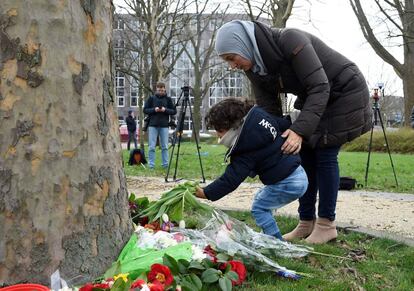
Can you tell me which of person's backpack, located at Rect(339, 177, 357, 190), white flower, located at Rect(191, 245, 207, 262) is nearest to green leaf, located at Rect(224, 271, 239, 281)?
white flower, located at Rect(191, 245, 207, 262)

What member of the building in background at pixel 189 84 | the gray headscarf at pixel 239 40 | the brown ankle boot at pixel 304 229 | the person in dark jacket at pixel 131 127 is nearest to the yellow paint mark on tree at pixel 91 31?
the gray headscarf at pixel 239 40

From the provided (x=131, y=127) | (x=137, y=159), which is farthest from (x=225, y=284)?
(x=131, y=127)

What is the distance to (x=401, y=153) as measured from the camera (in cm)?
2138

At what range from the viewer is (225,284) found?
99.2 inches

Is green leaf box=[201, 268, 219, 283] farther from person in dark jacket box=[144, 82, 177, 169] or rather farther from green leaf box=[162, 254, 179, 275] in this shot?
person in dark jacket box=[144, 82, 177, 169]

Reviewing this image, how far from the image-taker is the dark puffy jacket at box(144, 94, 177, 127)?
1148cm

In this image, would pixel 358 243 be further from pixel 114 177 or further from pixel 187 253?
pixel 114 177

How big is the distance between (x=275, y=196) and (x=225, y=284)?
43.8 inches

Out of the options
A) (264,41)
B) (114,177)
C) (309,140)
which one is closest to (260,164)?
(309,140)

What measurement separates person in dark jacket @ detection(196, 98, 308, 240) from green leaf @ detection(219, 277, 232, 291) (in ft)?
2.87

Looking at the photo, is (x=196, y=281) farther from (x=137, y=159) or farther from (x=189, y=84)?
(x=189, y=84)

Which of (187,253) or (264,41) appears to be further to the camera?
(264,41)

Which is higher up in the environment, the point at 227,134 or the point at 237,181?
A: the point at 227,134

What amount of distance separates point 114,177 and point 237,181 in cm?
84
